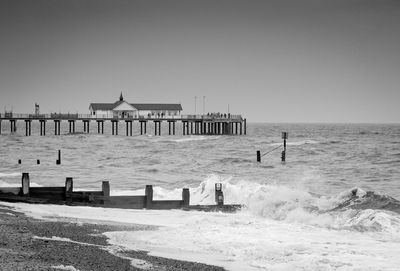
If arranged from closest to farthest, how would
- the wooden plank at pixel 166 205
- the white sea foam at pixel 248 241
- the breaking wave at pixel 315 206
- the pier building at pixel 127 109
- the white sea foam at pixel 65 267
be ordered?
the white sea foam at pixel 65 267
the white sea foam at pixel 248 241
the breaking wave at pixel 315 206
the wooden plank at pixel 166 205
the pier building at pixel 127 109

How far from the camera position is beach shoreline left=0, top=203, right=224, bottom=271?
12234 mm

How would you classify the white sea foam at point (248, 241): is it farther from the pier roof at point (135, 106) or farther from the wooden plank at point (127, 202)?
the pier roof at point (135, 106)

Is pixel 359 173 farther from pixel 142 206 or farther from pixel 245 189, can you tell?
pixel 142 206

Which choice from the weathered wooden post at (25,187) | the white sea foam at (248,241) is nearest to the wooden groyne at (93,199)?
the weathered wooden post at (25,187)

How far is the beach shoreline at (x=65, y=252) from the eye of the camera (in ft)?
40.1

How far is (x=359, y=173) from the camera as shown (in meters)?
43.8

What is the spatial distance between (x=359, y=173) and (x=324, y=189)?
482 inches

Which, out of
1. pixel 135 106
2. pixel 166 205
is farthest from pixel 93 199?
pixel 135 106

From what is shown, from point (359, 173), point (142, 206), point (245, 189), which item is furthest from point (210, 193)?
point (359, 173)

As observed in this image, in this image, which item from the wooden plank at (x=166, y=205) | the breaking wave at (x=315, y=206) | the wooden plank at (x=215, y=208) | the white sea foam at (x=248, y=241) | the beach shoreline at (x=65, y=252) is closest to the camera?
the beach shoreline at (x=65, y=252)

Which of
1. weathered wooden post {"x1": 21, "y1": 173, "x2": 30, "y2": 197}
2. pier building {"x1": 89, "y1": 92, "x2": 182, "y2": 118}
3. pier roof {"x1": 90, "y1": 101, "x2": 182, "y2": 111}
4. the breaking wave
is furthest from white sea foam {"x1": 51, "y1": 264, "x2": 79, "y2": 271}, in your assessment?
pier roof {"x1": 90, "y1": 101, "x2": 182, "y2": 111}

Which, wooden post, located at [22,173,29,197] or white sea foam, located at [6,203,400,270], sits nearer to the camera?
white sea foam, located at [6,203,400,270]

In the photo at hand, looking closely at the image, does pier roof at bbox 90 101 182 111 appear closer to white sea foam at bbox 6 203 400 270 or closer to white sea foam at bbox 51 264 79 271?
white sea foam at bbox 6 203 400 270

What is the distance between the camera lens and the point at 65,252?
44.0 feet
